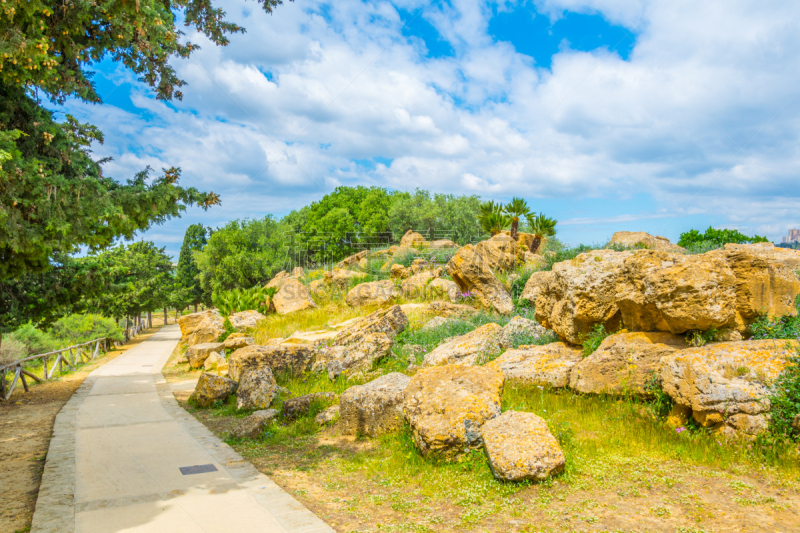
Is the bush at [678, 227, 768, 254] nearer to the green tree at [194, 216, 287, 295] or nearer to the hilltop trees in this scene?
the green tree at [194, 216, 287, 295]

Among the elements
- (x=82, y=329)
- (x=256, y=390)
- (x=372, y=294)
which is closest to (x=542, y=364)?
(x=256, y=390)

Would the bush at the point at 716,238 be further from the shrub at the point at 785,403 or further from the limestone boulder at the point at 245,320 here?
the limestone boulder at the point at 245,320

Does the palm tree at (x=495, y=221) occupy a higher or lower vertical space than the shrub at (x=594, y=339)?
higher

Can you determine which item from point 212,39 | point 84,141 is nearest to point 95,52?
point 84,141

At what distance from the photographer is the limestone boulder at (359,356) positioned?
31.1 feet

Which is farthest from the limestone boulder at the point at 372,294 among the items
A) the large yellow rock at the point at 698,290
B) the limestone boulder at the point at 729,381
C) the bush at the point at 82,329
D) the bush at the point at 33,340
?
the bush at the point at 82,329

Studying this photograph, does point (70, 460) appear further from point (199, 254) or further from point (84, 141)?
point (199, 254)

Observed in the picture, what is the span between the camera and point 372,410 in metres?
6.30

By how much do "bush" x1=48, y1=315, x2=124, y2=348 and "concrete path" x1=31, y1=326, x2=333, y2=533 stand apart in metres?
20.2

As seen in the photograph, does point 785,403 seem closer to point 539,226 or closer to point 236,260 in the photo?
point 539,226

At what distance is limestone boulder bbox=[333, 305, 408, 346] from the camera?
10.8 meters

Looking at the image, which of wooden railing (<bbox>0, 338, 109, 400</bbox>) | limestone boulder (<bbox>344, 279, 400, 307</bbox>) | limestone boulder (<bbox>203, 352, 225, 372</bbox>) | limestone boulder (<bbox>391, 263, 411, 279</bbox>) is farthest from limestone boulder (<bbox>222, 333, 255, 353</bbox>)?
limestone boulder (<bbox>391, 263, 411, 279</bbox>)

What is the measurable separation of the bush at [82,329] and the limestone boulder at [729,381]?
28202 millimetres

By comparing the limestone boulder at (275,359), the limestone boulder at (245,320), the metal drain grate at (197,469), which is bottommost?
the metal drain grate at (197,469)
